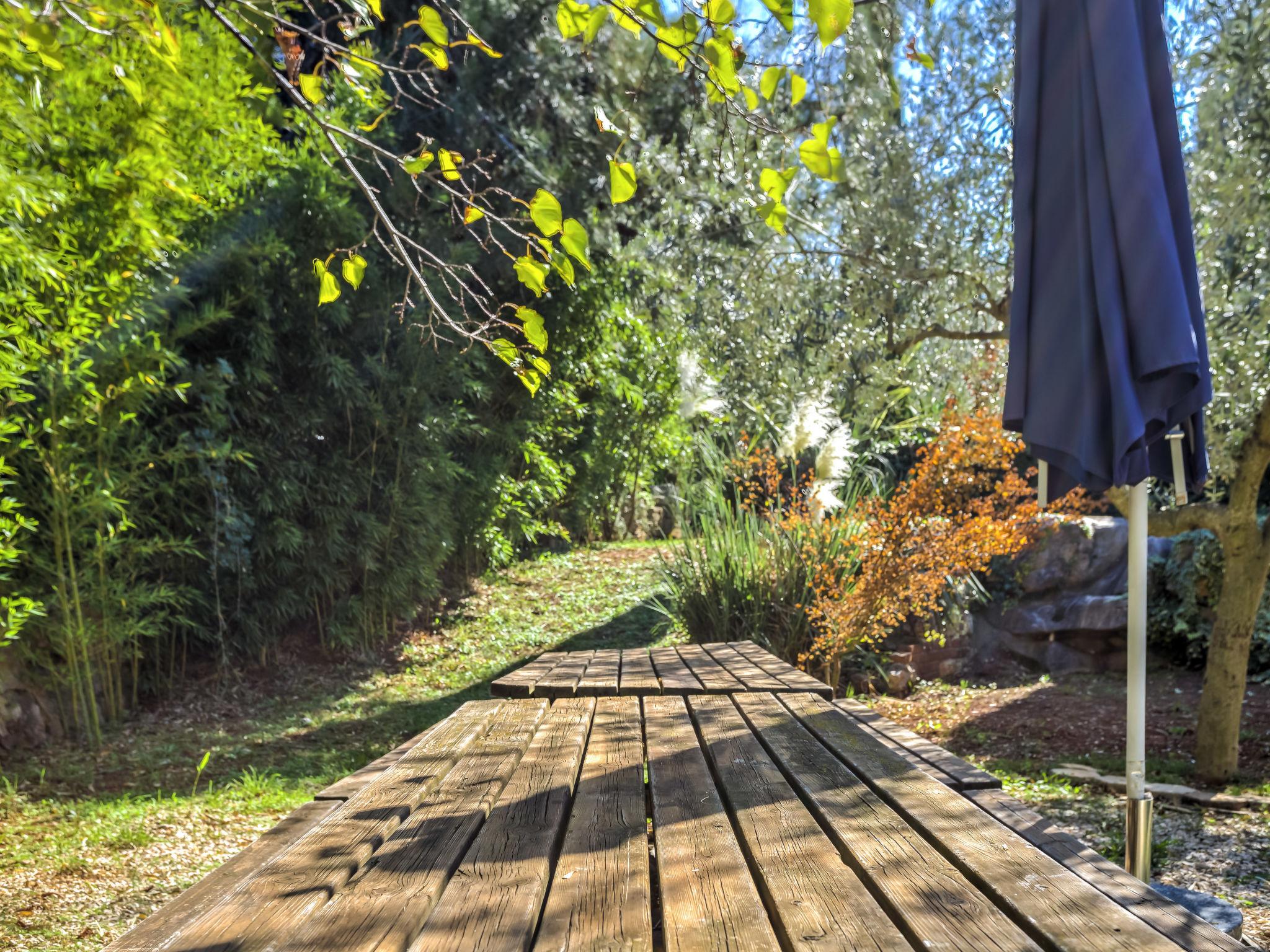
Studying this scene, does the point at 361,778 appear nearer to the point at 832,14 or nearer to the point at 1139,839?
the point at 832,14

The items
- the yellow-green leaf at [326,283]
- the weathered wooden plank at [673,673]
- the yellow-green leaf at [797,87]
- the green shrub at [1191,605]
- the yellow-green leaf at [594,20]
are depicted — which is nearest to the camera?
the yellow-green leaf at [797,87]

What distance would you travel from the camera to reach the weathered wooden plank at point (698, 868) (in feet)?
A: 3.34

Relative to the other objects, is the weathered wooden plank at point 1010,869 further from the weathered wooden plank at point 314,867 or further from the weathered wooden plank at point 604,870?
the weathered wooden plank at point 314,867

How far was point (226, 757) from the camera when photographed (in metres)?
4.68

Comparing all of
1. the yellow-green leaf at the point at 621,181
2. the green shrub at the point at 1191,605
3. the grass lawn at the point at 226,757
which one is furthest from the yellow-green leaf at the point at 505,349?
the green shrub at the point at 1191,605

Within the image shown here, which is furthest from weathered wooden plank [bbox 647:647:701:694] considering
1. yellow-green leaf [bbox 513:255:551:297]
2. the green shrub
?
the green shrub

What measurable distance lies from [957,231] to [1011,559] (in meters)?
2.89

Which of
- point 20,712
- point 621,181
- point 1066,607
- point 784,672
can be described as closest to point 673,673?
point 784,672

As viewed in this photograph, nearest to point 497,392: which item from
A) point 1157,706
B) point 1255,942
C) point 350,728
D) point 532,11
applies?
point 532,11

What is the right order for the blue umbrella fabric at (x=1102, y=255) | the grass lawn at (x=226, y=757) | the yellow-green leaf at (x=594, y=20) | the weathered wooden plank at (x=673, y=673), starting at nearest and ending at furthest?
the yellow-green leaf at (x=594, y=20) < the blue umbrella fabric at (x=1102, y=255) < the weathered wooden plank at (x=673, y=673) < the grass lawn at (x=226, y=757)

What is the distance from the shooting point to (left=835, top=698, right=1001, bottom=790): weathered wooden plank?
6.15ft

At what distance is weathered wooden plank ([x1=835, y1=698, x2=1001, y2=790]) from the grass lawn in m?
2.20

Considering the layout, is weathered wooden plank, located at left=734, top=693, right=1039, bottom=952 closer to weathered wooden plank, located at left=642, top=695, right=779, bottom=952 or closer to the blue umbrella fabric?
weathered wooden plank, located at left=642, top=695, right=779, bottom=952

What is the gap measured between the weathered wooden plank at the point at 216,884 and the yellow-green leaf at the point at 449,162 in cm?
120
